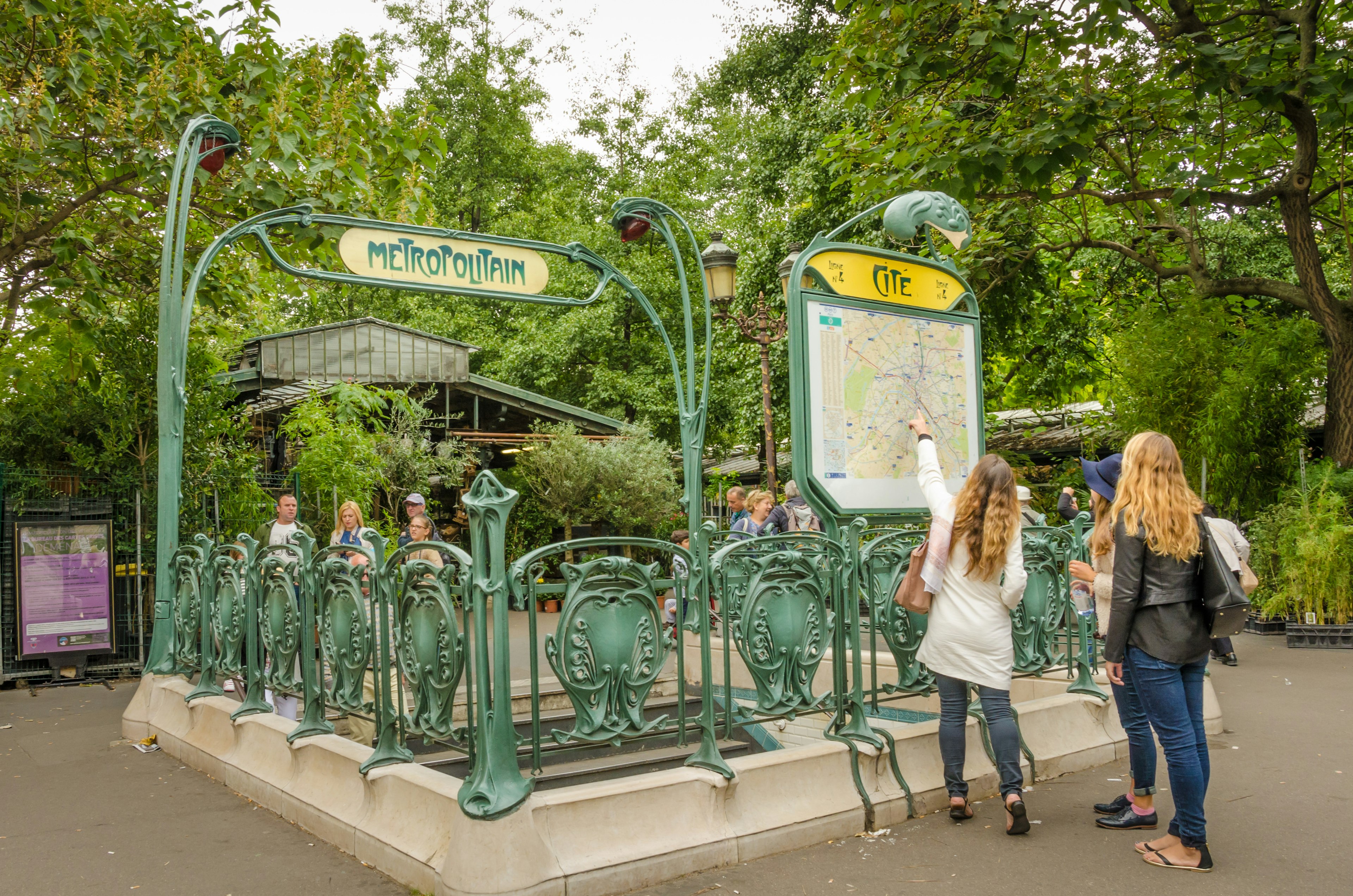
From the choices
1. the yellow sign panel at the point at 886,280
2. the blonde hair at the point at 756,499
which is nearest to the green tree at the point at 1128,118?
the blonde hair at the point at 756,499

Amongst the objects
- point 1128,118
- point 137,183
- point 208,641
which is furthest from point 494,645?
point 1128,118

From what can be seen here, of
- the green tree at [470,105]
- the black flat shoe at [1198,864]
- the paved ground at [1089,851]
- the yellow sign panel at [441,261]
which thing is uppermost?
the green tree at [470,105]

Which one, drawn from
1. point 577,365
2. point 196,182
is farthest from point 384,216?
point 577,365

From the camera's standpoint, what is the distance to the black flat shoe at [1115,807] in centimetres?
493

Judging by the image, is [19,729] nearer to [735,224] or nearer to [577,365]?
[577,365]

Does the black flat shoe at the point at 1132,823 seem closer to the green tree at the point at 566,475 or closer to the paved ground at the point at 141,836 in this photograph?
the paved ground at the point at 141,836

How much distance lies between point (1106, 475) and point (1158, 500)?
814mm

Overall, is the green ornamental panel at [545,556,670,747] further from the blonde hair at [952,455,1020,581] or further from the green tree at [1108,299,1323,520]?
the green tree at [1108,299,1323,520]

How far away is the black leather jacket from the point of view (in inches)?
169

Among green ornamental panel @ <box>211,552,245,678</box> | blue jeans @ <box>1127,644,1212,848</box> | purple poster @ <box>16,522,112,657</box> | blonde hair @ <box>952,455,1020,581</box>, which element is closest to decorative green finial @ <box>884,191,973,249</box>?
blonde hair @ <box>952,455,1020,581</box>

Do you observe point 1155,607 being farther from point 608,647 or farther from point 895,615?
point 608,647

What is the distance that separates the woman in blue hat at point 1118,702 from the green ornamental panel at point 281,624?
14.9 feet

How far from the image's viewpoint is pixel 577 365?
30016mm

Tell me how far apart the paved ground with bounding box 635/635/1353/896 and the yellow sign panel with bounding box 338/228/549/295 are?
4.48 meters
